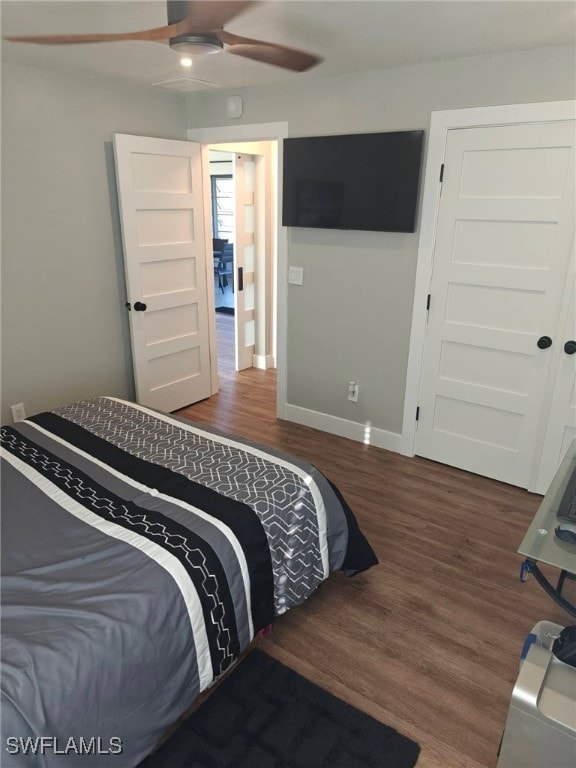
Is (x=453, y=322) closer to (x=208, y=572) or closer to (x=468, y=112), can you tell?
(x=468, y=112)

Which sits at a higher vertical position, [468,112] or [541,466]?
[468,112]

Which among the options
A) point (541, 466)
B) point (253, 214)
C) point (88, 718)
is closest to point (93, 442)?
point (88, 718)

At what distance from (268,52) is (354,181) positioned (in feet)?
3.49

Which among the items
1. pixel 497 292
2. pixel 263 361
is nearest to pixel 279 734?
pixel 497 292

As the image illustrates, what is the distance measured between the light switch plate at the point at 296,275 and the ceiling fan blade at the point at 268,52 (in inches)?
50.6

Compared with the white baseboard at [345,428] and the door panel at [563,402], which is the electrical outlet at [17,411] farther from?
the door panel at [563,402]

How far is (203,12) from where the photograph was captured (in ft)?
5.64

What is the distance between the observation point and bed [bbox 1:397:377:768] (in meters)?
1.30

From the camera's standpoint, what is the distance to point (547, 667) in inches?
57.4

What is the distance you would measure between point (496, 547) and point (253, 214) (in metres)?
3.78

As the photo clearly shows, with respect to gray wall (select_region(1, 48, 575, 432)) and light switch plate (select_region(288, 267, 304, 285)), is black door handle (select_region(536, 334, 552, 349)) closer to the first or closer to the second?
gray wall (select_region(1, 48, 575, 432))

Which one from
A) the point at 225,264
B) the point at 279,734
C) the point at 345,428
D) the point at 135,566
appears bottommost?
the point at 279,734

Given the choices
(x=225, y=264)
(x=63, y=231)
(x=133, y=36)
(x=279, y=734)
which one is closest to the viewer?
(x=279, y=734)

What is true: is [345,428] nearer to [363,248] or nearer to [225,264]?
[363,248]
